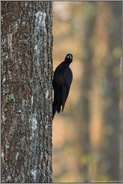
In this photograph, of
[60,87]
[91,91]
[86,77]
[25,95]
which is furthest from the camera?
[91,91]

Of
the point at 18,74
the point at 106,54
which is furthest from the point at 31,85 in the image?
the point at 106,54

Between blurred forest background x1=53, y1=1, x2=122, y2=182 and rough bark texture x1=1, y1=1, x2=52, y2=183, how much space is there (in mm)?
7561

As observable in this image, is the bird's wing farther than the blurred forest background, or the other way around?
the blurred forest background

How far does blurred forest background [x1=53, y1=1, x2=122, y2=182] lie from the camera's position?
15.2 m

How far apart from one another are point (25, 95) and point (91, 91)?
462 inches

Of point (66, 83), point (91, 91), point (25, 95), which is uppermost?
point (66, 83)

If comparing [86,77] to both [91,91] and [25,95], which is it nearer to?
[91,91]

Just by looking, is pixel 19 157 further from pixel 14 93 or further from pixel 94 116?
pixel 94 116

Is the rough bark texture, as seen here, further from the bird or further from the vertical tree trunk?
the vertical tree trunk

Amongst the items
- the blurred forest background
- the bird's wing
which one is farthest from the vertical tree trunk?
the bird's wing

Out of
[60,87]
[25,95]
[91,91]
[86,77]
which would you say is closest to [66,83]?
[60,87]

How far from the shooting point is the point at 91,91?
58.8 feet

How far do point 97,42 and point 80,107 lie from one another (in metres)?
2.08

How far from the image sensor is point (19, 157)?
619 centimetres
